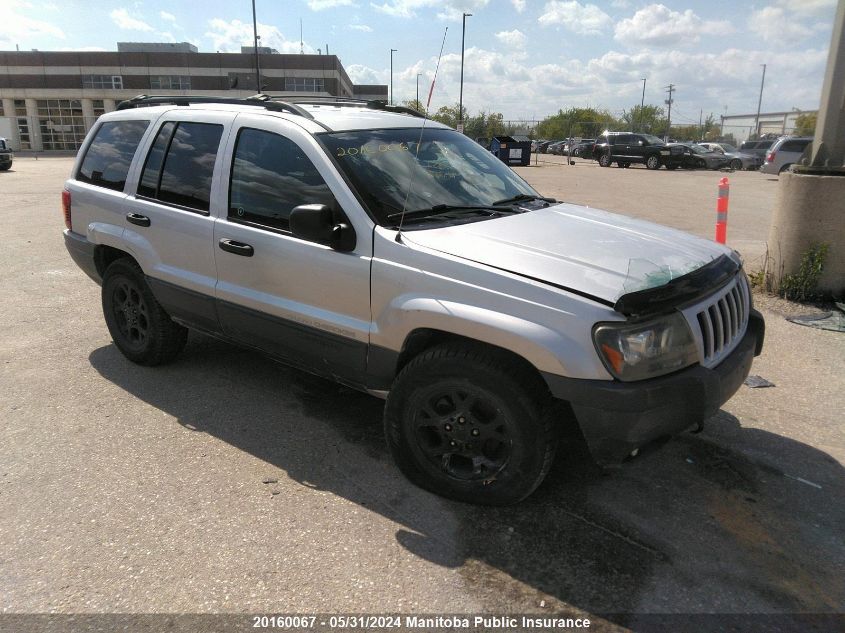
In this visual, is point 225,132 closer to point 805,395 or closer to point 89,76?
point 805,395

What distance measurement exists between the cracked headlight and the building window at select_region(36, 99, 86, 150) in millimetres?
69993

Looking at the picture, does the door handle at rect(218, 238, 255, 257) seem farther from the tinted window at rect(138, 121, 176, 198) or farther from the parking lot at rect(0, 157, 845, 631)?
the parking lot at rect(0, 157, 845, 631)

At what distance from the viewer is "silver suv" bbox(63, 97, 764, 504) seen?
2.65 metres

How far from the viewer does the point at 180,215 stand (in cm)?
407

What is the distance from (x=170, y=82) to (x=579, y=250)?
6946 cm

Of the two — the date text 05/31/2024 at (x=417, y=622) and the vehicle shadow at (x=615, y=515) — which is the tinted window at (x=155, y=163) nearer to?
the vehicle shadow at (x=615, y=515)


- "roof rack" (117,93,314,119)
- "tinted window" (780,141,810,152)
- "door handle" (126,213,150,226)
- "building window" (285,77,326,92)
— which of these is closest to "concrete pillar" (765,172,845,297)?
"roof rack" (117,93,314,119)

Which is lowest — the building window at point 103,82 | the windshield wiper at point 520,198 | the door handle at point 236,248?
the door handle at point 236,248

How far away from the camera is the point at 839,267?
6.23 m

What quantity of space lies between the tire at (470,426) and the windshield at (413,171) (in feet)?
2.75

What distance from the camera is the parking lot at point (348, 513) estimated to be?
252 centimetres

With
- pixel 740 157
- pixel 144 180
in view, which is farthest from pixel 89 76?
pixel 144 180

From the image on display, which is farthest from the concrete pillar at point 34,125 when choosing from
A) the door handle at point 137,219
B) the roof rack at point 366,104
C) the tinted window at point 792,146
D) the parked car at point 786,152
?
the roof rack at point 366,104

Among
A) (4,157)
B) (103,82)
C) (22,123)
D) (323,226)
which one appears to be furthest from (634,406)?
(22,123)
